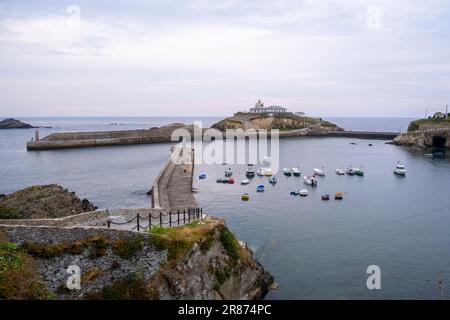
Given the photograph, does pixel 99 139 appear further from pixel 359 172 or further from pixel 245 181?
pixel 359 172

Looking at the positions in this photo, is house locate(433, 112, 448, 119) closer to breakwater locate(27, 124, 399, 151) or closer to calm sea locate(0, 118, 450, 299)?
breakwater locate(27, 124, 399, 151)

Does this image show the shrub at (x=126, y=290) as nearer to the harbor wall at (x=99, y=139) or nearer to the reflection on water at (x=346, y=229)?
the reflection on water at (x=346, y=229)

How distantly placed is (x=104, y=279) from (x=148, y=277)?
6.00 feet

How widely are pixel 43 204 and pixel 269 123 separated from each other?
137m

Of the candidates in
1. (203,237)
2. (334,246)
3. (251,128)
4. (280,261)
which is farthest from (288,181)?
(251,128)

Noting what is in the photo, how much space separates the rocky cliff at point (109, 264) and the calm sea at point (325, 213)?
25.4 ft

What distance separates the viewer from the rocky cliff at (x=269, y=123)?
161 metres

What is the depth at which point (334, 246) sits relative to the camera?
3394cm

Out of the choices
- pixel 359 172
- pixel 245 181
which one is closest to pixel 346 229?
pixel 245 181

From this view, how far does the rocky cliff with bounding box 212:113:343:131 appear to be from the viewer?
528 feet

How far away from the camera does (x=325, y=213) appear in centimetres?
4538

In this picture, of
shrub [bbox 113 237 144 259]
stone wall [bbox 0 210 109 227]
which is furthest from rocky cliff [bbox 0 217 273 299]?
stone wall [bbox 0 210 109 227]

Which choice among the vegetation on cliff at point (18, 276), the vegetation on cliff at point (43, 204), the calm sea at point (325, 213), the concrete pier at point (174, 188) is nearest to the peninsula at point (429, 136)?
the calm sea at point (325, 213)
